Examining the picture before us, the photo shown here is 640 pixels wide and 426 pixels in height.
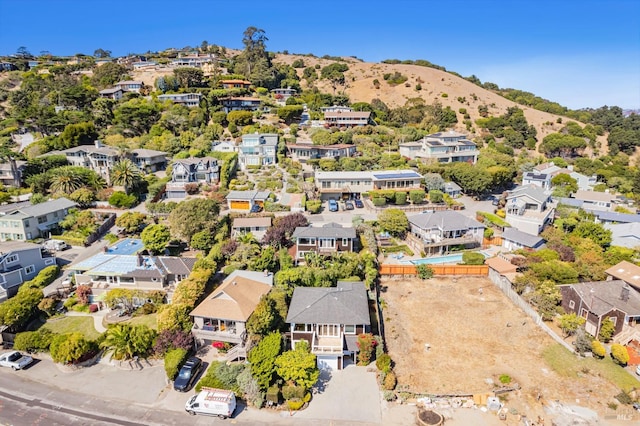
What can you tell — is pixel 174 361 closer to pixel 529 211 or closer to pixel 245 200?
pixel 245 200

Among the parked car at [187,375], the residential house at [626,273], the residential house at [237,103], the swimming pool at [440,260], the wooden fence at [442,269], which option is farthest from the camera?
the residential house at [237,103]

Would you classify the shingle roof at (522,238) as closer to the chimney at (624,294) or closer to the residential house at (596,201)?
the chimney at (624,294)

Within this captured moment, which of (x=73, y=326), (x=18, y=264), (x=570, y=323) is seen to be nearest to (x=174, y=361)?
(x=73, y=326)

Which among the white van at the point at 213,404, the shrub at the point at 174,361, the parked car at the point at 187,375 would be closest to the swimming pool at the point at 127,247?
the shrub at the point at 174,361

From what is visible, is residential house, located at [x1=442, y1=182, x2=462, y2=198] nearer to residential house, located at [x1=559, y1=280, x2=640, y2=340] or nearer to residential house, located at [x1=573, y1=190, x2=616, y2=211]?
residential house, located at [x1=573, y1=190, x2=616, y2=211]

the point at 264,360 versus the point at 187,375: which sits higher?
the point at 264,360

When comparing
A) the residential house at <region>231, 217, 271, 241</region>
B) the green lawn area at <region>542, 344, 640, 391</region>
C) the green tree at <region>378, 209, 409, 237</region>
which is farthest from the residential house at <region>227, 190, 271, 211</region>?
the green lawn area at <region>542, 344, 640, 391</region>
